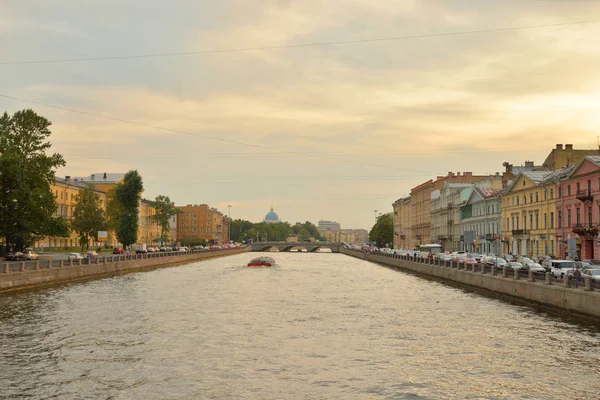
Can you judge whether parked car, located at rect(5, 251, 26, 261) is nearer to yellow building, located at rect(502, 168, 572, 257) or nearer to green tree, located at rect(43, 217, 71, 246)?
green tree, located at rect(43, 217, 71, 246)

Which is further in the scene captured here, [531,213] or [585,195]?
[531,213]

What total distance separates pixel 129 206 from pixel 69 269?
6669cm

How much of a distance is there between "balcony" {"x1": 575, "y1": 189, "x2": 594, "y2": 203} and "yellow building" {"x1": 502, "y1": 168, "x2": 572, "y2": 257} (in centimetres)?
739

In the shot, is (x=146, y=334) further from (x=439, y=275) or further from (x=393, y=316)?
(x=439, y=275)

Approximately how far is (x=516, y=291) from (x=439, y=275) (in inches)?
1084

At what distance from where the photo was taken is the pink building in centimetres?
7088

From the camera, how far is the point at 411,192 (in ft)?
634

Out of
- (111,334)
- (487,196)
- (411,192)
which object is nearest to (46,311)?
(111,334)

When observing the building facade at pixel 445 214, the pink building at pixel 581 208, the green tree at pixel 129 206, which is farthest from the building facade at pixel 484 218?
the green tree at pixel 129 206

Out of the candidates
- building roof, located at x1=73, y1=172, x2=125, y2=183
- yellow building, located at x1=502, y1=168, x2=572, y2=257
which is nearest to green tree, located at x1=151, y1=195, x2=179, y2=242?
building roof, located at x1=73, y1=172, x2=125, y2=183

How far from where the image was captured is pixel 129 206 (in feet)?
417

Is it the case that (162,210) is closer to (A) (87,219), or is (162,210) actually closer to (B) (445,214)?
(A) (87,219)

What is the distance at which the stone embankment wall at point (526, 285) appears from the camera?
35.6 metres

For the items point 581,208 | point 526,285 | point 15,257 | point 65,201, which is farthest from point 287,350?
point 65,201
